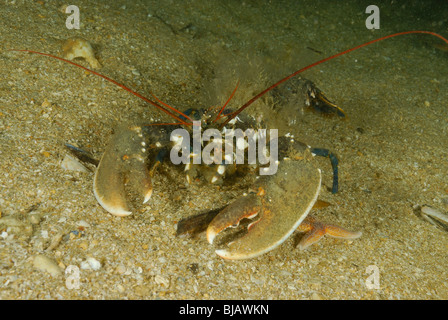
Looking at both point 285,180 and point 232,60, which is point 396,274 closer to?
point 285,180

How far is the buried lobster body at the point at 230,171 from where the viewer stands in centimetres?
201

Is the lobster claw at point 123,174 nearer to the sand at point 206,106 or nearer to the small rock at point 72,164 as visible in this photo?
the sand at point 206,106

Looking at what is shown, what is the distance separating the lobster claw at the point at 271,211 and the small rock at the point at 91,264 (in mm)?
715

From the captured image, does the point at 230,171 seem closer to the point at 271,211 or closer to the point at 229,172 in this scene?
the point at 229,172

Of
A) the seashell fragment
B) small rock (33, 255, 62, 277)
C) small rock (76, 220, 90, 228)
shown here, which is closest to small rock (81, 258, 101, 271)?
small rock (33, 255, 62, 277)

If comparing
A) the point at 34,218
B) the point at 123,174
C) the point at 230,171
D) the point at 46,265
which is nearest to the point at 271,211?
the point at 230,171

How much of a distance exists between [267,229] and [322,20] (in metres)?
4.84

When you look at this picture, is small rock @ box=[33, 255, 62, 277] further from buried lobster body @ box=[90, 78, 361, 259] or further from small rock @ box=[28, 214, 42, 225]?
buried lobster body @ box=[90, 78, 361, 259]

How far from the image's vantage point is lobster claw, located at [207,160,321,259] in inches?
76.1

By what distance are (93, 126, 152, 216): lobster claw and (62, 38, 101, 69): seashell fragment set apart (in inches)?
54.3

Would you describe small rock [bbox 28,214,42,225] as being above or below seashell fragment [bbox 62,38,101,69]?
below

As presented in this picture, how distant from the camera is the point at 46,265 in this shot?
1.76m

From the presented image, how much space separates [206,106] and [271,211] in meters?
1.87

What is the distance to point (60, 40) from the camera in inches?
136
